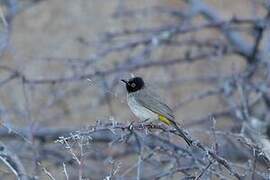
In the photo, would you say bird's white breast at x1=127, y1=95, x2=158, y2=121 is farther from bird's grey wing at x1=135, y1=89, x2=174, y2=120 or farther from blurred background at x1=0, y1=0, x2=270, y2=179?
blurred background at x1=0, y1=0, x2=270, y2=179

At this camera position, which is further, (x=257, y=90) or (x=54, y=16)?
(x=54, y=16)

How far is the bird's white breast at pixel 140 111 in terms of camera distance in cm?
519

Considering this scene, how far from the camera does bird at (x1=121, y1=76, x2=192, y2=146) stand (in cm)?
503

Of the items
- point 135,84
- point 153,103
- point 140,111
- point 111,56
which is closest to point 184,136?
point 153,103

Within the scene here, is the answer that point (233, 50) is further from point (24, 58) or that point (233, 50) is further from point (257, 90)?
point (24, 58)

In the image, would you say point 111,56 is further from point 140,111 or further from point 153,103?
point 153,103

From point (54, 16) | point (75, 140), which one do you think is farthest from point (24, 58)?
point (75, 140)

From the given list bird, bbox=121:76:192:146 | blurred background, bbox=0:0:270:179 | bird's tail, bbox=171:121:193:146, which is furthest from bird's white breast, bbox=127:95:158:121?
blurred background, bbox=0:0:270:179

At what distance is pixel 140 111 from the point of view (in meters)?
5.32

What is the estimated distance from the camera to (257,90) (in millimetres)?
6277

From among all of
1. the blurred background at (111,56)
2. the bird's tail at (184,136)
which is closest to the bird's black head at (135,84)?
the bird's tail at (184,136)

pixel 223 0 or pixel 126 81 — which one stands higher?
pixel 223 0

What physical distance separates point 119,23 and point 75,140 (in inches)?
164

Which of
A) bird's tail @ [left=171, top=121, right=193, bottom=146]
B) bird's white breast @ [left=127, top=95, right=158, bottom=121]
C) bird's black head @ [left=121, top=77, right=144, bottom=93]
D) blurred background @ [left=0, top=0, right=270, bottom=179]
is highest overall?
blurred background @ [left=0, top=0, right=270, bottom=179]
